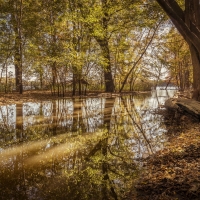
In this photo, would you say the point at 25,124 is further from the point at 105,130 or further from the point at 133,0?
the point at 133,0

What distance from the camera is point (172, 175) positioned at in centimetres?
325

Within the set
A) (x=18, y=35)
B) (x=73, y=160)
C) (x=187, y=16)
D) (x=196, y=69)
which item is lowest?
(x=73, y=160)

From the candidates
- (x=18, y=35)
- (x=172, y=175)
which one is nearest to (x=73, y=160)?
(x=172, y=175)

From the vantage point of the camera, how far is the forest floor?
2.74 meters

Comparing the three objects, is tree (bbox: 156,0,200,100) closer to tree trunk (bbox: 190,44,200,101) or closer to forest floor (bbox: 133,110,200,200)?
tree trunk (bbox: 190,44,200,101)

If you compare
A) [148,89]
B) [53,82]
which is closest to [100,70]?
[53,82]

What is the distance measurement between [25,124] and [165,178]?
5913 mm

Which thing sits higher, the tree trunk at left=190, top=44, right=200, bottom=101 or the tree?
the tree

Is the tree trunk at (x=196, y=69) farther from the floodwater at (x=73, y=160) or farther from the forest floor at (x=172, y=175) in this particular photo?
the forest floor at (x=172, y=175)

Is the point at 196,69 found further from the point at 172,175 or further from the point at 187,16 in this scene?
the point at 172,175

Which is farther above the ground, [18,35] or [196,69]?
[18,35]

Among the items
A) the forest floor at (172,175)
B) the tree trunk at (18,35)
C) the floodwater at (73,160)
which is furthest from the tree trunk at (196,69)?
the tree trunk at (18,35)

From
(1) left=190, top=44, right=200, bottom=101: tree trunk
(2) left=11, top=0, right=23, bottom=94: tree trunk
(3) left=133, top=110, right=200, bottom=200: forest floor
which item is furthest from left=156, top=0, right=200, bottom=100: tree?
(2) left=11, top=0, right=23, bottom=94: tree trunk

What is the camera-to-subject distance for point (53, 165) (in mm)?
3969
